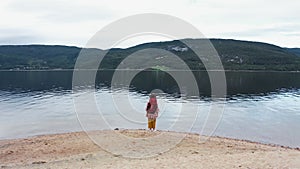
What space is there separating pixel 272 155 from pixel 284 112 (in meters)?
33.0

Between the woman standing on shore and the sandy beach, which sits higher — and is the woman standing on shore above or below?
above

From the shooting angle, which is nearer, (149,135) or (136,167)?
(136,167)

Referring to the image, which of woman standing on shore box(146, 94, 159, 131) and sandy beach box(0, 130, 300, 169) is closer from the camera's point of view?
sandy beach box(0, 130, 300, 169)

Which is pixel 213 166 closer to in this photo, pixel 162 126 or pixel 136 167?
pixel 136 167

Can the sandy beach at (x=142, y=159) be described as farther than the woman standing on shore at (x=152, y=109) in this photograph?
No

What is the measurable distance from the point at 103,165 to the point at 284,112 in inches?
1483

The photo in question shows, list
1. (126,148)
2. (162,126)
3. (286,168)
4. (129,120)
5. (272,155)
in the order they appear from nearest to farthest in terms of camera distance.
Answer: (286,168) < (272,155) < (126,148) < (162,126) < (129,120)

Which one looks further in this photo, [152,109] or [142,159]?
[152,109]

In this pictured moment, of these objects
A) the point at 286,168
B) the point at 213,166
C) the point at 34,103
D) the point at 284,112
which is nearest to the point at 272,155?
the point at 286,168

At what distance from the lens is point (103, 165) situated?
13.0 meters

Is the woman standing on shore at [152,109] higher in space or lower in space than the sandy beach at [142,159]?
higher

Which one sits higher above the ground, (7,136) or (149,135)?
(149,135)

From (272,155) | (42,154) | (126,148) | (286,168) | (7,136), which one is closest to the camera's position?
(286,168)

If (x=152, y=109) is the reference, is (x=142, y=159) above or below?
below
